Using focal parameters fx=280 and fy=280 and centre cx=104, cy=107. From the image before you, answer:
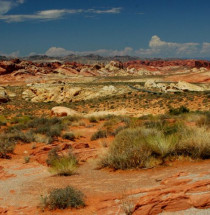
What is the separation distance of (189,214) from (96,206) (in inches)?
57.9

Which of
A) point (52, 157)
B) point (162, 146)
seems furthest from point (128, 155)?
point (52, 157)

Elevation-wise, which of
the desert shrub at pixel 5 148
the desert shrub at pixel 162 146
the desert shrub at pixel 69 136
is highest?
the desert shrub at pixel 162 146

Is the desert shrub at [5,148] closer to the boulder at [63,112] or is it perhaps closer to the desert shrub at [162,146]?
the desert shrub at [162,146]

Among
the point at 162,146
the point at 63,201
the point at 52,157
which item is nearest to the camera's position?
the point at 63,201

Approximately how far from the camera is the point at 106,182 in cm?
570

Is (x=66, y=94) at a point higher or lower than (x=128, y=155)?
lower

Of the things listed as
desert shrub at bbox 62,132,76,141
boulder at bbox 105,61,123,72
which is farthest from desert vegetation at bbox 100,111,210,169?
boulder at bbox 105,61,123,72

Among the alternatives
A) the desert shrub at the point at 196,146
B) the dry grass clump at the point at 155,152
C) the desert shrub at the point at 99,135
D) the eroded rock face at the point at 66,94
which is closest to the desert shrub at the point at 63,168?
the dry grass clump at the point at 155,152

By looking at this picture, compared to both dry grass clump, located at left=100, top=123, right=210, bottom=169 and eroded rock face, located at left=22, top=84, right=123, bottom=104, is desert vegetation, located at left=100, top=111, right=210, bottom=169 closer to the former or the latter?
dry grass clump, located at left=100, top=123, right=210, bottom=169

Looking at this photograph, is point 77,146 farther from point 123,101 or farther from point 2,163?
point 123,101

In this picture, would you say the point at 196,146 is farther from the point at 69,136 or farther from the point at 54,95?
the point at 54,95

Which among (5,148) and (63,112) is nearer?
(5,148)

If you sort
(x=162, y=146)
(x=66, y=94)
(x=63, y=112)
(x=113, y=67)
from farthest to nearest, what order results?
(x=113, y=67) → (x=66, y=94) → (x=63, y=112) → (x=162, y=146)

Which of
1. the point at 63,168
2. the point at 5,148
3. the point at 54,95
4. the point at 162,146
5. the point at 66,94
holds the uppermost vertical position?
the point at 162,146
